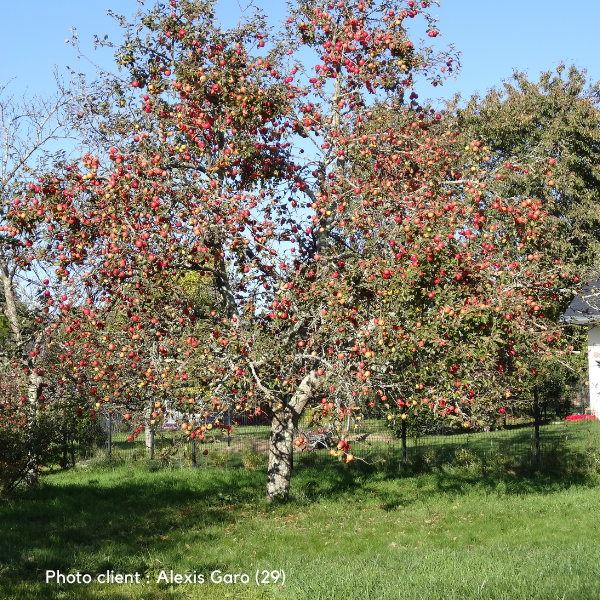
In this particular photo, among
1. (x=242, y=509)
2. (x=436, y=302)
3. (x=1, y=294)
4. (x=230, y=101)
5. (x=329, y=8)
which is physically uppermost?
(x=329, y=8)

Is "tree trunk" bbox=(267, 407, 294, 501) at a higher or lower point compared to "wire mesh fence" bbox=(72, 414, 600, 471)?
higher

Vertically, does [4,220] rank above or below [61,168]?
below

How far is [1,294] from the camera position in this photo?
15.1 meters

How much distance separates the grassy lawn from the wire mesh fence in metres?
0.54

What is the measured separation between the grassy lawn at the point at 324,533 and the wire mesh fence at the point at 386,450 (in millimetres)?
540

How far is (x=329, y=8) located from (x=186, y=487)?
998 centimetres

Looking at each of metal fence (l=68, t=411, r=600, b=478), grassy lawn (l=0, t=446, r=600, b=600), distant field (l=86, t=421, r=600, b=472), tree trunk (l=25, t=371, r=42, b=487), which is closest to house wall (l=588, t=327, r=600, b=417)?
metal fence (l=68, t=411, r=600, b=478)

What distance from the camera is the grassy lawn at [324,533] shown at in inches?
258

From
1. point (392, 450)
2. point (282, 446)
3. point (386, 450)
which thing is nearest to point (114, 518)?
point (282, 446)

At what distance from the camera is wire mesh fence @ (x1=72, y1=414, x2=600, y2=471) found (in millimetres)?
14455

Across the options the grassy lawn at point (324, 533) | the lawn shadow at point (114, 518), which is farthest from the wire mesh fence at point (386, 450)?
the lawn shadow at point (114, 518)

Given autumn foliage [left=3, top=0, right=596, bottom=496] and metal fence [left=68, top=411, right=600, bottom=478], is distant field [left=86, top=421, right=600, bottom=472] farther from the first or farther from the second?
autumn foliage [left=3, top=0, right=596, bottom=496]

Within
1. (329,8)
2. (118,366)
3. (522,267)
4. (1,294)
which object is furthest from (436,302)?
(1,294)

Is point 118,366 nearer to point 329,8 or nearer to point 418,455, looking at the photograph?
point 329,8
